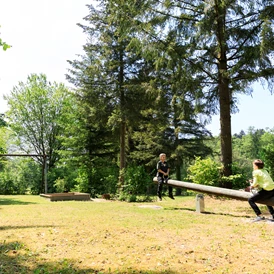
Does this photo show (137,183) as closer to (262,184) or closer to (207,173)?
(207,173)

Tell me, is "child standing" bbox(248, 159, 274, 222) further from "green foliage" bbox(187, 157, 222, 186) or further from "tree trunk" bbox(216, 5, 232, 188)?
"tree trunk" bbox(216, 5, 232, 188)

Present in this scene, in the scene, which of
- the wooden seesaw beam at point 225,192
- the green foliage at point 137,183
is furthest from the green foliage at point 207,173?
the green foliage at point 137,183

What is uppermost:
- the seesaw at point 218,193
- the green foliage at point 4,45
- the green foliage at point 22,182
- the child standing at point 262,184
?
the green foliage at point 4,45

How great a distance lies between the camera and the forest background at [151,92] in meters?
12.8

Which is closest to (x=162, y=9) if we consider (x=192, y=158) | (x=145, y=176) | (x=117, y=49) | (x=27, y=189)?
(x=117, y=49)

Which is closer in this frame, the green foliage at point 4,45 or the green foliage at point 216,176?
the green foliage at point 4,45

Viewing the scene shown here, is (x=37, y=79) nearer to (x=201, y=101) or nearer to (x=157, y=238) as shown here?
(x=201, y=101)

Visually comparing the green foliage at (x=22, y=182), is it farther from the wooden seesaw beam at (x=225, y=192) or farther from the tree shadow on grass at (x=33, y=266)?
the tree shadow on grass at (x=33, y=266)

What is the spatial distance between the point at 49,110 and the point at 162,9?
25214 mm

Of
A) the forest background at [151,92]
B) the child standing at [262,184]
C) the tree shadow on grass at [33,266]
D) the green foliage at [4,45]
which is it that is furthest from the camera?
the forest background at [151,92]

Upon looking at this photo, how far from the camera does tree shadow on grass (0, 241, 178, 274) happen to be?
4.18 m

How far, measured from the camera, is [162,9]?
1362 centimetres

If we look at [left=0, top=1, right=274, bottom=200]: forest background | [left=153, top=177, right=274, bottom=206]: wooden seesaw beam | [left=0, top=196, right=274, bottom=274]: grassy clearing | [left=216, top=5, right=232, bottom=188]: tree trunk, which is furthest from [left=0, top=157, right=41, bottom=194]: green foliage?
[left=0, top=196, right=274, bottom=274]: grassy clearing

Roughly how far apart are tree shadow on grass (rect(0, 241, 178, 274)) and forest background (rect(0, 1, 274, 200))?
9.57 m
